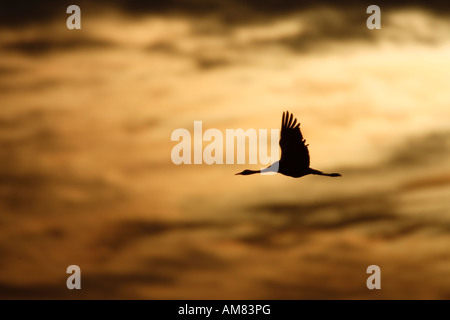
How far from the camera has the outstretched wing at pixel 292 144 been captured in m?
24.4

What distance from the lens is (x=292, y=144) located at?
24.5 meters

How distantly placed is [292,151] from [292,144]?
0.64 ft

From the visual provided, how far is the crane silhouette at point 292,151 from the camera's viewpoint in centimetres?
2439

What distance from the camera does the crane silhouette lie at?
2439cm

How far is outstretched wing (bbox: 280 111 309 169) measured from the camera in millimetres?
24391
